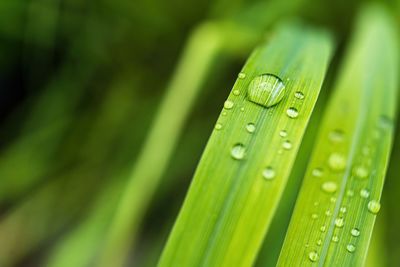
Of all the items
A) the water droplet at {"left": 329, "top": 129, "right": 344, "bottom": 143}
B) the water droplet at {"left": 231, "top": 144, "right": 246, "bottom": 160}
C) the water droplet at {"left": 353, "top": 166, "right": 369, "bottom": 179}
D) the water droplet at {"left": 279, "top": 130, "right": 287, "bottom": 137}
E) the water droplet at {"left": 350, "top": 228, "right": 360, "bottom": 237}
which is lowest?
the water droplet at {"left": 350, "top": 228, "right": 360, "bottom": 237}

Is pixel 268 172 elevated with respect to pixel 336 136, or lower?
lower

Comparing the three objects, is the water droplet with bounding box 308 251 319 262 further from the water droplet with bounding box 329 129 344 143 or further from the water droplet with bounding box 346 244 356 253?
the water droplet with bounding box 329 129 344 143

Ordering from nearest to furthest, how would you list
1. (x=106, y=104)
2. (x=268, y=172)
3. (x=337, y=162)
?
1. (x=268, y=172)
2. (x=337, y=162)
3. (x=106, y=104)

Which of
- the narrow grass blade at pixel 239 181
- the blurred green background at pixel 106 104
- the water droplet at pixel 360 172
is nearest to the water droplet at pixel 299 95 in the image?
the narrow grass blade at pixel 239 181

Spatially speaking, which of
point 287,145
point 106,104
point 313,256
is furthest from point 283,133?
point 106,104

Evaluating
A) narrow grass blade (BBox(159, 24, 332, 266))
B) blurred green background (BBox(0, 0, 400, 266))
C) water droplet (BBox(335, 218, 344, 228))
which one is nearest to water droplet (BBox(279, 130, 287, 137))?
narrow grass blade (BBox(159, 24, 332, 266))

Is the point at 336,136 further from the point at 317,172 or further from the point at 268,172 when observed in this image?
the point at 268,172

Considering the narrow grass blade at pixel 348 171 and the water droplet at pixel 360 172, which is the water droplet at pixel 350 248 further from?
the water droplet at pixel 360 172
